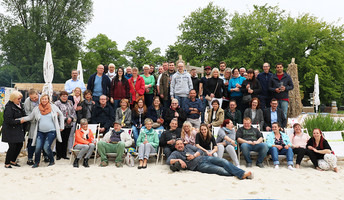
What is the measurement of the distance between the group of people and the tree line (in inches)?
638

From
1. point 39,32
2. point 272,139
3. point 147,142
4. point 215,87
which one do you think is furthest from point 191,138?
point 39,32

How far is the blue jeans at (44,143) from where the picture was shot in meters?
5.89

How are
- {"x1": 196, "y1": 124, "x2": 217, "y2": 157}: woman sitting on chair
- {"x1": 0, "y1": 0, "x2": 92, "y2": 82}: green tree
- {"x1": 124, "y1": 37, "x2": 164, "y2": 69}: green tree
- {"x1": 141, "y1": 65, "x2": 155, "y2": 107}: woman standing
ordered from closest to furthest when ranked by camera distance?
{"x1": 196, "y1": 124, "x2": 217, "y2": 157}: woman sitting on chair
{"x1": 141, "y1": 65, "x2": 155, "y2": 107}: woman standing
{"x1": 0, "y1": 0, "x2": 92, "y2": 82}: green tree
{"x1": 124, "y1": 37, "x2": 164, "y2": 69}: green tree

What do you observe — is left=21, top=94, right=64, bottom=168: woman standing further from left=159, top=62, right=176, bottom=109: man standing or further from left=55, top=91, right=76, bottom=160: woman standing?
left=159, top=62, right=176, bottom=109: man standing

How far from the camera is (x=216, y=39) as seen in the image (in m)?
26.4

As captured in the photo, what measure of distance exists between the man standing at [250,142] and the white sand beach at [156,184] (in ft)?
0.92

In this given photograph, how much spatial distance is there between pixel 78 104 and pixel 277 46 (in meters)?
21.1

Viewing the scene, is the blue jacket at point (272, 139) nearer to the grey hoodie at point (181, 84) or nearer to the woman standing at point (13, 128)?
the grey hoodie at point (181, 84)

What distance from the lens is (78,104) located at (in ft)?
23.2

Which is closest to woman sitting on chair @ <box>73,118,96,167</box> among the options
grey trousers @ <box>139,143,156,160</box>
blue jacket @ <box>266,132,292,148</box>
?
grey trousers @ <box>139,143,156,160</box>

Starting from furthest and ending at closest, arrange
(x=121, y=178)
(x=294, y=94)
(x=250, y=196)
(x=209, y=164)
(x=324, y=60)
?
(x=324, y=60) < (x=294, y=94) < (x=209, y=164) < (x=121, y=178) < (x=250, y=196)

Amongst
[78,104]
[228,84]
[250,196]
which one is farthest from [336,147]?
[78,104]

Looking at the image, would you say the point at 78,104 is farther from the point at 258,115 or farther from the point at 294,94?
the point at 294,94

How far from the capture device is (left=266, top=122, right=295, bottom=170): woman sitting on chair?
6070mm
